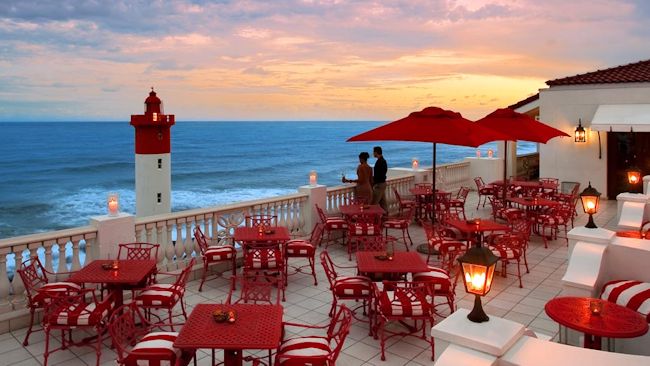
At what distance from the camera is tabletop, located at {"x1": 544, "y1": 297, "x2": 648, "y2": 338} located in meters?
4.06

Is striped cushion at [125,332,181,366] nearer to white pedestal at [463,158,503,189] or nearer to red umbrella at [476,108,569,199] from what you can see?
red umbrella at [476,108,569,199]

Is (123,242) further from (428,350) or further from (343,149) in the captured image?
(343,149)

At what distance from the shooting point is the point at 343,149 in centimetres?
8412

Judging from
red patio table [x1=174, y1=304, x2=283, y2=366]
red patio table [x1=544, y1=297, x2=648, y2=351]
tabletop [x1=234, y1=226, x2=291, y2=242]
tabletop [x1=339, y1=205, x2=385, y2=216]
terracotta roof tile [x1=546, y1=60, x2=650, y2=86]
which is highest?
terracotta roof tile [x1=546, y1=60, x2=650, y2=86]

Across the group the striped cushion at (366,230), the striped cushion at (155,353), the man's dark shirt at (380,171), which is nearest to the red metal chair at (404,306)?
the striped cushion at (155,353)

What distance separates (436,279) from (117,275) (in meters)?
3.92

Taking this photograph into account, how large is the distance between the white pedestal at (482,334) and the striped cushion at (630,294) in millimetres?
2348

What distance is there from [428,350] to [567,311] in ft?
5.52

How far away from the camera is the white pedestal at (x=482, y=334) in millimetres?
2920

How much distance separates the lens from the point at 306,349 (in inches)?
172

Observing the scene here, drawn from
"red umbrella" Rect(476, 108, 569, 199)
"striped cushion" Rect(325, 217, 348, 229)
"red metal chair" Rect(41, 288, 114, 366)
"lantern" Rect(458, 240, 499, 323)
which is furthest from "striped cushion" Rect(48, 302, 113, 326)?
"red umbrella" Rect(476, 108, 569, 199)

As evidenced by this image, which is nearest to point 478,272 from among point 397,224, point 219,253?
point 219,253

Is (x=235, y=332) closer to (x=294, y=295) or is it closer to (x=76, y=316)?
(x=76, y=316)

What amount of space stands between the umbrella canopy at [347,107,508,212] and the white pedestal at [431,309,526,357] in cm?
492
